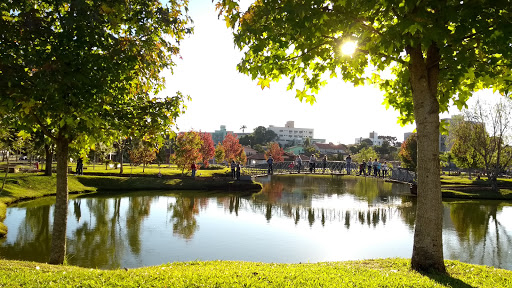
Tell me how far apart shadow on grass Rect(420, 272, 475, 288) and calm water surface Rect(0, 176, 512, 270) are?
752 cm

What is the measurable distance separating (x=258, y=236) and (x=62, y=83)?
45.1 feet

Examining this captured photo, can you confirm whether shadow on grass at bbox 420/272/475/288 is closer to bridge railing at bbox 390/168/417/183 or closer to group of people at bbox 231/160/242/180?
bridge railing at bbox 390/168/417/183

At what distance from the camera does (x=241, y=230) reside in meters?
19.4

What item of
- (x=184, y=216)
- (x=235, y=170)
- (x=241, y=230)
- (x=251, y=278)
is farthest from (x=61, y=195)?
(x=235, y=170)

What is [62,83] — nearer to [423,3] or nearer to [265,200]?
[423,3]

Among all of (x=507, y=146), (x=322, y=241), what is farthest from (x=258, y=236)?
(x=507, y=146)

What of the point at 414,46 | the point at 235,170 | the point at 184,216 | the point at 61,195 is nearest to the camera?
the point at 414,46

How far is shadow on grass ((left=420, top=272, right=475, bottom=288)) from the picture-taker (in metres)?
6.30

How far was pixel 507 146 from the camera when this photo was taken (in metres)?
41.4

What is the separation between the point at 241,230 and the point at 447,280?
13.8 meters

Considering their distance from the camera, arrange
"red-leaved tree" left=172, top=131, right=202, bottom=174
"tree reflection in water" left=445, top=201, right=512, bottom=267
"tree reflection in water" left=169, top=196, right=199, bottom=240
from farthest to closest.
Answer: "red-leaved tree" left=172, top=131, right=202, bottom=174
"tree reflection in water" left=169, top=196, right=199, bottom=240
"tree reflection in water" left=445, top=201, right=512, bottom=267

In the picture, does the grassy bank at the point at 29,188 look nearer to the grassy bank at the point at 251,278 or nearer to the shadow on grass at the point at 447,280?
the grassy bank at the point at 251,278

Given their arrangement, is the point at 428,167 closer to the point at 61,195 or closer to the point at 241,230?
the point at 61,195

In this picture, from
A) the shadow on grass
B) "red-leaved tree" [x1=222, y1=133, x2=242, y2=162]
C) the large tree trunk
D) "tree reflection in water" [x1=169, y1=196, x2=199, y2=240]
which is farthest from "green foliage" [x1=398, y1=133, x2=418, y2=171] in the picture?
the shadow on grass
